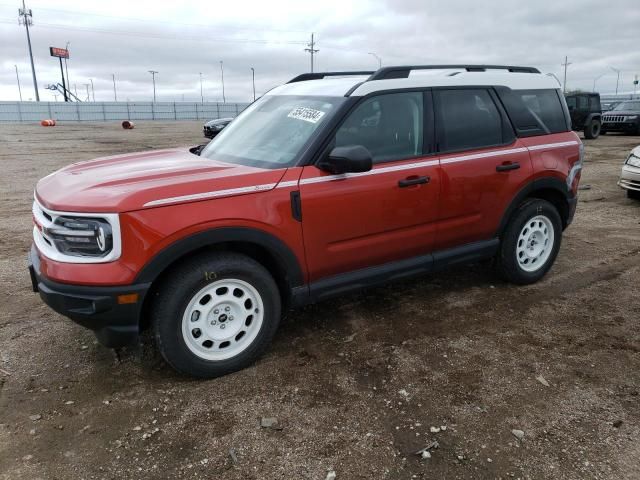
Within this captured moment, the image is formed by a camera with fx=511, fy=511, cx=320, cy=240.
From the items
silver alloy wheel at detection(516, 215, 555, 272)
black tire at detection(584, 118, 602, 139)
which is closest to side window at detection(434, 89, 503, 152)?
silver alloy wheel at detection(516, 215, 555, 272)

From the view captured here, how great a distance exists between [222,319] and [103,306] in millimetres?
734

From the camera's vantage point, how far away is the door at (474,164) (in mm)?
3984

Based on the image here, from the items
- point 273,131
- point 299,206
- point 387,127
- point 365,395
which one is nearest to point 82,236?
point 299,206

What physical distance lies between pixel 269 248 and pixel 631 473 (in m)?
2.24

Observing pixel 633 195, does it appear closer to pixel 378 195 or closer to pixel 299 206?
pixel 378 195

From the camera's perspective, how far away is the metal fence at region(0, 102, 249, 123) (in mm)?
54438

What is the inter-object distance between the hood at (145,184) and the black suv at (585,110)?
21.4 m

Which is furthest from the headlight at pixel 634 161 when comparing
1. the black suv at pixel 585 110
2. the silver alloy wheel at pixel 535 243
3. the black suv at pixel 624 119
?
the black suv at pixel 624 119

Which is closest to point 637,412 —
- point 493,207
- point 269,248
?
point 493,207

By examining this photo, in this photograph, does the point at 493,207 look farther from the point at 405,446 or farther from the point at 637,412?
the point at 405,446

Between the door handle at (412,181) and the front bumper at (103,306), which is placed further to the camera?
the door handle at (412,181)

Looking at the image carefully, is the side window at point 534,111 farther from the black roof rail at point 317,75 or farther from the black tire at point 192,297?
the black tire at point 192,297

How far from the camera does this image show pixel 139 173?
3.29 metres

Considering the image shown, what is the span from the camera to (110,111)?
59.1 meters
